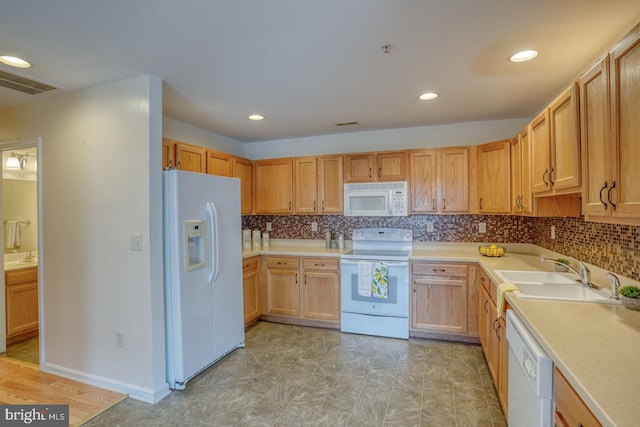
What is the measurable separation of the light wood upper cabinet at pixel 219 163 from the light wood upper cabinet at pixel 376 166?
1.40 metres

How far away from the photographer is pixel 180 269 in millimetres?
2477

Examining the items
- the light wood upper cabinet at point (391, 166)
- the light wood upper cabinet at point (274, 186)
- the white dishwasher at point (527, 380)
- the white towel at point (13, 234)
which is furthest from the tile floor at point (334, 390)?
the white towel at point (13, 234)

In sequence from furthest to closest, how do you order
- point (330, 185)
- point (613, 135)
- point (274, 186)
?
point (274, 186) < point (330, 185) < point (613, 135)

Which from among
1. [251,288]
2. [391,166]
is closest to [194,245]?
[251,288]

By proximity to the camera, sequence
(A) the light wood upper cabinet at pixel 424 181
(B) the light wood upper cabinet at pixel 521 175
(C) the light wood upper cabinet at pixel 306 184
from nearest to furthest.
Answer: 1. (B) the light wood upper cabinet at pixel 521 175
2. (A) the light wood upper cabinet at pixel 424 181
3. (C) the light wood upper cabinet at pixel 306 184

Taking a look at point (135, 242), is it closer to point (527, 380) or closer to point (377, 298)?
point (377, 298)

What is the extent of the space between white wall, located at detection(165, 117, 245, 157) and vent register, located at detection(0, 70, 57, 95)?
3.26ft

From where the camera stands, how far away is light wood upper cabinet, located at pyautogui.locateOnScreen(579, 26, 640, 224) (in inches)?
47.9

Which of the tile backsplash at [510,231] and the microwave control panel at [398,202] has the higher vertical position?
the microwave control panel at [398,202]

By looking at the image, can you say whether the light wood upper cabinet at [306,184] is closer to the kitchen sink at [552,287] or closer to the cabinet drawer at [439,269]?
the cabinet drawer at [439,269]

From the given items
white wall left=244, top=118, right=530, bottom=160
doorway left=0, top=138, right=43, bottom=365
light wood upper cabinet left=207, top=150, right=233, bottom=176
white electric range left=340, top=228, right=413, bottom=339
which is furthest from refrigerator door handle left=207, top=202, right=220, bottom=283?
white wall left=244, top=118, right=530, bottom=160

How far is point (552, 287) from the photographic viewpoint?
2150 millimetres

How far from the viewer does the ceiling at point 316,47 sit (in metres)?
1.58

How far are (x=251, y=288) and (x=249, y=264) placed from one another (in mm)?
294
